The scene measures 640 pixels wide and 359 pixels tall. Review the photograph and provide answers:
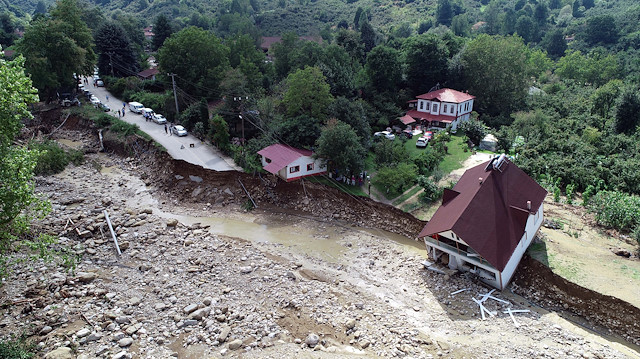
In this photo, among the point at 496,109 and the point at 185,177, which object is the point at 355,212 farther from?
the point at 496,109

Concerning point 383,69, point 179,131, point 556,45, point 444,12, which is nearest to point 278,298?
point 179,131

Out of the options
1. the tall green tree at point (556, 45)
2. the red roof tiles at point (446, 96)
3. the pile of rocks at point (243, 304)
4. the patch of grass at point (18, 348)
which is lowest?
the tall green tree at point (556, 45)

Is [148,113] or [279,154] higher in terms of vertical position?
[279,154]

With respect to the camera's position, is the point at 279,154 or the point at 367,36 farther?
the point at 367,36

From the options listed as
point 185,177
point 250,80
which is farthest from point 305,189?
point 250,80

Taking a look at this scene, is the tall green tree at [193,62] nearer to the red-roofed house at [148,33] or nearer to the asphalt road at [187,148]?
the asphalt road at [187,148]

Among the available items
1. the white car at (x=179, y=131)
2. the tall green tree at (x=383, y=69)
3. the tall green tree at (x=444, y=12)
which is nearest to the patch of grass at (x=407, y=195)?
the tall green tree at (x=383, y=69)

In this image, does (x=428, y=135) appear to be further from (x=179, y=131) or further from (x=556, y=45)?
(x=556, y=45)

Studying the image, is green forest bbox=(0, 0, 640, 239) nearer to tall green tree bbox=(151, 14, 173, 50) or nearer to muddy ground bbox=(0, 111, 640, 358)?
tall green tree bbox=(151, 14, 173, 50)
